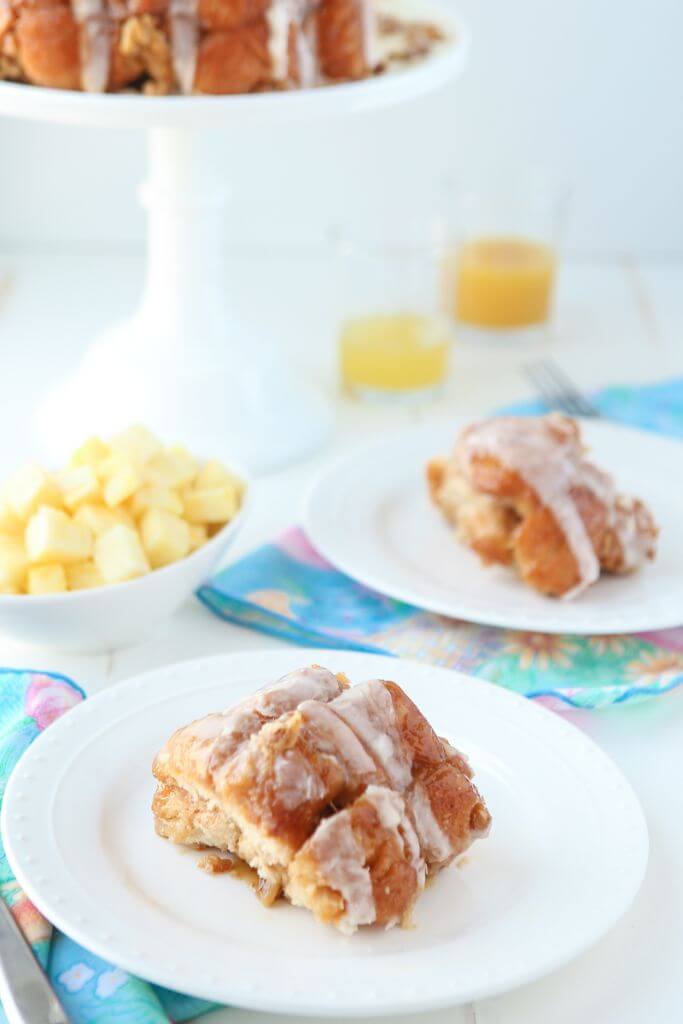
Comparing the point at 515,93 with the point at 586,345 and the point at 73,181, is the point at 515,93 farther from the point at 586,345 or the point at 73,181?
the point at 73,181

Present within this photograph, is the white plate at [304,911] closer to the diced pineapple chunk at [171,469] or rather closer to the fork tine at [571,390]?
the diced pineapple chunk at [171,469]

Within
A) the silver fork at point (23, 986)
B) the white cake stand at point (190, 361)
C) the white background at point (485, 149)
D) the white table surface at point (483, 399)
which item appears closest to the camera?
the silver fork at point (23, 986)

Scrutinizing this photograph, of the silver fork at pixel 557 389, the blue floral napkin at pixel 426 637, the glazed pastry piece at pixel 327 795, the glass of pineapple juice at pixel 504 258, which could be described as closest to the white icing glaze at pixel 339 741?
the glazed pastry piece at pixel 327 795

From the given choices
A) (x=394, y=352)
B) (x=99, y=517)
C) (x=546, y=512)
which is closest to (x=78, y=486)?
(x=99, y=517)

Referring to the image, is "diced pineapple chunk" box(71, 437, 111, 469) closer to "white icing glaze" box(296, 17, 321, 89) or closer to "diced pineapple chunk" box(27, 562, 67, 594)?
"diced pineapple chunk" box(27, 562, 67, 594)

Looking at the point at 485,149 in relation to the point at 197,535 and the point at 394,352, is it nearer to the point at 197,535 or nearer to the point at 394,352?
the point at 394,352
